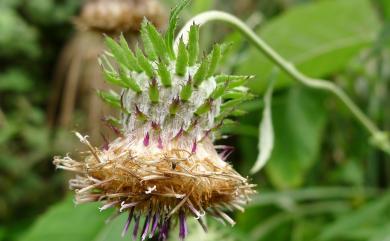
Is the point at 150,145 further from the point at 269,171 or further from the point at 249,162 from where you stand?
the point at 249,162

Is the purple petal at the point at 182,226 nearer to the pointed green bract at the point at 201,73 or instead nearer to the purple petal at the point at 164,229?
the purple petal at the point at 164,229

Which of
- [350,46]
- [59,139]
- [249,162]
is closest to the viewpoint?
[350,46]

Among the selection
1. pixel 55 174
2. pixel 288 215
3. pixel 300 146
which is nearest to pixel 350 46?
pixel 300 146

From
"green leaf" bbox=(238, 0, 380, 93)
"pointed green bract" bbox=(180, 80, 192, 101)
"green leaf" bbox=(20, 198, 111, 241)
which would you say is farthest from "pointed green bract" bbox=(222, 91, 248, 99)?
"green leaf" bbox=(238, 0, 380, 93)

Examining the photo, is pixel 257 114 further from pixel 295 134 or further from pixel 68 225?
pixel 68 225

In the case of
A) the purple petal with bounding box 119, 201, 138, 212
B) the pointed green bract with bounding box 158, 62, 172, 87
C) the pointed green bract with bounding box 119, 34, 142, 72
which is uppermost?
the pointed green bract with bounding box 119, 34, 142, 72

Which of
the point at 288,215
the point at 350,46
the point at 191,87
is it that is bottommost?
the point at 288,215

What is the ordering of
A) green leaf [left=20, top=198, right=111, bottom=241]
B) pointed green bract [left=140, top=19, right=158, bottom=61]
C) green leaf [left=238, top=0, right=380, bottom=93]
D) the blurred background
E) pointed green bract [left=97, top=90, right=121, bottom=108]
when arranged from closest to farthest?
pointed green bract [left=140, top=19, right=158, bottom=61] < pointed green bract [left=97, top=90, right=121, bottom=108] < green leaf [left=20, top=198, right=111, bottom=241] < the blurred background < green leaf [left=238, top=0, right=380, bottom=93]

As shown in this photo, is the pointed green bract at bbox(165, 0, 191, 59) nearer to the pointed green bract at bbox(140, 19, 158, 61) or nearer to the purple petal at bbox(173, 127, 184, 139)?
the pointed green bract at bbox(140, 19, 158, 61)
